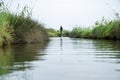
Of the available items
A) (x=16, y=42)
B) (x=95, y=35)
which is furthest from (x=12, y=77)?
(x=95, y=35)

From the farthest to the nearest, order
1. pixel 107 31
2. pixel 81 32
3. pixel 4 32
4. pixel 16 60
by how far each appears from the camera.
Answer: pixel 81 32, pixel 107 31, pixel 4 32, pixel 16 60

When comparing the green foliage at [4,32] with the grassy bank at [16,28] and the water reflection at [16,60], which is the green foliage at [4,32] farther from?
the water reflection at [16,60]

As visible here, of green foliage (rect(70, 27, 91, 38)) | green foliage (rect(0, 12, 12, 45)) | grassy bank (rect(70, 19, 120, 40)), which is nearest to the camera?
green foliage (rect(0, 12, 12, 45))

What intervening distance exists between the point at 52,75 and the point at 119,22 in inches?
995

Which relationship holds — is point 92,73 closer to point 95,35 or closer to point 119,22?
point 119,22

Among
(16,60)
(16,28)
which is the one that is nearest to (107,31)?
(16,28)

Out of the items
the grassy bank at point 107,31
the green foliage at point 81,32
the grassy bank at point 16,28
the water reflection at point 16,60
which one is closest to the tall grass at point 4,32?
the grassy bank at point 16,28

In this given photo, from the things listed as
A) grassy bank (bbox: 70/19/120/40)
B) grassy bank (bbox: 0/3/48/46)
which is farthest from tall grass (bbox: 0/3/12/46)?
grassy bank (bbox: 70/19/120/40)

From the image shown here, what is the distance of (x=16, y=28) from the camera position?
19.5m

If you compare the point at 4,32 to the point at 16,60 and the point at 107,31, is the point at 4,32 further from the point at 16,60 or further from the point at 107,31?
the point at 107,31

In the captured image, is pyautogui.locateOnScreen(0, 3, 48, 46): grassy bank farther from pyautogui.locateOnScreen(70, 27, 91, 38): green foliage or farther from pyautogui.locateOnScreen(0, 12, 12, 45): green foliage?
pyautogui.locateOnScreen(70, 27, 91, 38): green foliage

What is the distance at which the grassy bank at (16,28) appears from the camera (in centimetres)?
1705

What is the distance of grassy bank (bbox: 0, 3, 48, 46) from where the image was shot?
17.0 metres

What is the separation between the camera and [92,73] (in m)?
6.12
